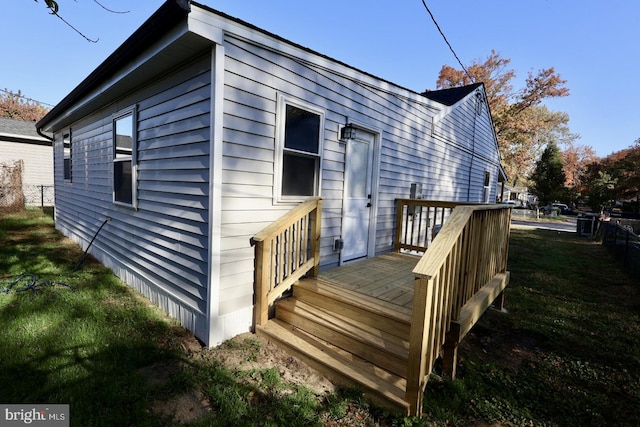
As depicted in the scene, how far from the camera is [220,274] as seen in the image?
289 centimetres

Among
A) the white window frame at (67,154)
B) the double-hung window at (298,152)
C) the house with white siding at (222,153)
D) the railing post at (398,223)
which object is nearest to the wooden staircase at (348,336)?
the house with white siding at (222,153)

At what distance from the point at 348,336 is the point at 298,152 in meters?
2.07

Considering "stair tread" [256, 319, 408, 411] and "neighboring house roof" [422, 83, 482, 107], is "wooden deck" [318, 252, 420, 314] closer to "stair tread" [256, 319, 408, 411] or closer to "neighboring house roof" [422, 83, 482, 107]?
"stair tread" [256, 319, 408, 411]

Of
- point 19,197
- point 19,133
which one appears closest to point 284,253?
point 19,197

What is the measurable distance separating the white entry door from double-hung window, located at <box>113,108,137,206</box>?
2988 mm

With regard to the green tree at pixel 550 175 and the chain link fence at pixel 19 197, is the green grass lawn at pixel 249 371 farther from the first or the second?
the green tree at pixel 550 175

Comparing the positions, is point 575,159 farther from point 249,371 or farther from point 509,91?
point 249,371

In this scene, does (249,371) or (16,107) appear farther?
(16,107)

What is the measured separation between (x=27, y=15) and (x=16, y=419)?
12.6 feet

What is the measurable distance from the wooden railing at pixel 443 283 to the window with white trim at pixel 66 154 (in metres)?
8.79

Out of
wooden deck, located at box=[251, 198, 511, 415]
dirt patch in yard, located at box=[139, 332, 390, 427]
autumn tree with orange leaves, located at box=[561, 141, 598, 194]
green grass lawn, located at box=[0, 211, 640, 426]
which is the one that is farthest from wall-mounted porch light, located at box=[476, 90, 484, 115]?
autumn tree with orange leaves, located at box=[561, 141, 598, 194]

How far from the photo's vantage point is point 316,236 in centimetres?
358

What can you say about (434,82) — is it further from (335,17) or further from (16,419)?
(16,419)

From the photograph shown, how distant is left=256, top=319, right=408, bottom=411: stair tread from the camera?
2.17 metres
